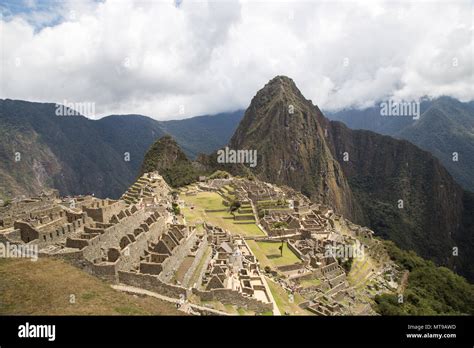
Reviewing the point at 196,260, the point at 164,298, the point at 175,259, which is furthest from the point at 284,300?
the point at 164,298

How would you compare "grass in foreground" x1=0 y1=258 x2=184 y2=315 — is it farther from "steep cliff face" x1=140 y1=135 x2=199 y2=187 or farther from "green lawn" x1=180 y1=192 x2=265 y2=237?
"steep cliff face" x1=140 y1=135 x2=199 y2=187

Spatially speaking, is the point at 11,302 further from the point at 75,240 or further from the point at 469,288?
the point at 469,288

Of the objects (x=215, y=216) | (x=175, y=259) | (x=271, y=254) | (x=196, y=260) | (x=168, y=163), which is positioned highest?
(x=168, y=163)

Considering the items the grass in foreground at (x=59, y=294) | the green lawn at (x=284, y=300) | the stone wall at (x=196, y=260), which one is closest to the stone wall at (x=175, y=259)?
the stone wall at (x=196, y=260)

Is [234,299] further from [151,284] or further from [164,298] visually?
[151,284]

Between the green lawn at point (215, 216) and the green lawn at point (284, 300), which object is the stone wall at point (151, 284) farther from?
the green lawn at point (215, 216)

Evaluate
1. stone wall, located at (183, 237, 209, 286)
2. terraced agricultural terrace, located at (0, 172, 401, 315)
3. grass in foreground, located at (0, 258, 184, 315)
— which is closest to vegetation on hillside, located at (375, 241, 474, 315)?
terraced agricultural terrace, located at (0, 172, 401, 315)
